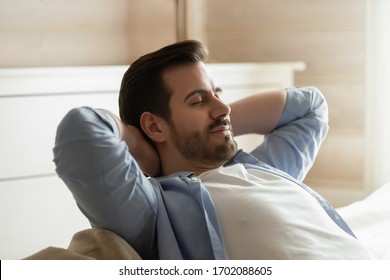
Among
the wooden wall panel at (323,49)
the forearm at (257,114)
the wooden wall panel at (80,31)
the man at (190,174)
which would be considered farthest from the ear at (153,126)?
the wooden wall panel at (323,49)

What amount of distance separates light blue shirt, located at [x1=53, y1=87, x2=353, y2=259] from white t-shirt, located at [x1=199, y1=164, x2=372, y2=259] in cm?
3

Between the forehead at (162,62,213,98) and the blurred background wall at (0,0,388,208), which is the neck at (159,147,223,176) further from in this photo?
the blurred background wall at (0,0,388,208)

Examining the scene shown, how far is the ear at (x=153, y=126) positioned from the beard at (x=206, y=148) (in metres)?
0.04

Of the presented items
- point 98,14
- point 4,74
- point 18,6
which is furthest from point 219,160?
point 98,14

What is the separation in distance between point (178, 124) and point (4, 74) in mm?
998

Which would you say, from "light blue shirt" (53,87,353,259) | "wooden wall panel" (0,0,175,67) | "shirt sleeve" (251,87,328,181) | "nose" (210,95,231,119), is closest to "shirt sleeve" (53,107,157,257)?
"light blue shirt" (53,87,353,259)

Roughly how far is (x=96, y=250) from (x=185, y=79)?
1.33 ft

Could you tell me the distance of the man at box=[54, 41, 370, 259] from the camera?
1.11m

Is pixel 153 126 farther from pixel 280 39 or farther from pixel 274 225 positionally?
pixel 280 39

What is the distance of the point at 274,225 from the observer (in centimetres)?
116

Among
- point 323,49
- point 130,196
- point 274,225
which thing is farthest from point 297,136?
point 323,49

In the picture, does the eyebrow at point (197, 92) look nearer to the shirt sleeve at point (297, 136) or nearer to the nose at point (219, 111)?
the nose at point (219, 111)

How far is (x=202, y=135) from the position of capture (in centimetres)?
134
